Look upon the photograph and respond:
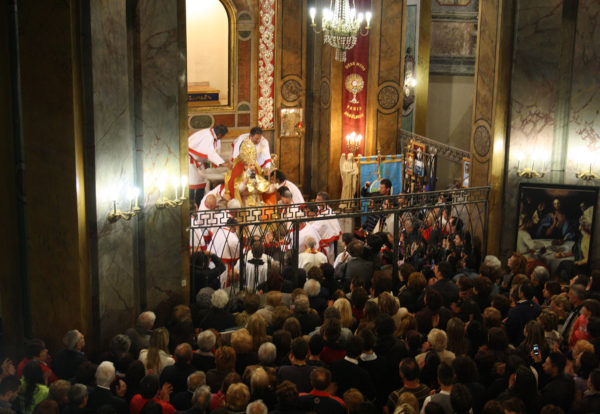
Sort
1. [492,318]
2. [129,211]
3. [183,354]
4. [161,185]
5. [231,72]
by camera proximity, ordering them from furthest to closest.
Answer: [231,72]
[161,185]
[129,211]
[492,318]
[183,354]

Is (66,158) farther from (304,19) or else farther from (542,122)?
(304,19)

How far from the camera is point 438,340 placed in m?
6.07

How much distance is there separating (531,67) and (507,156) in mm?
1300

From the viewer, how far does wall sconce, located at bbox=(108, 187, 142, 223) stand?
7.13 meters

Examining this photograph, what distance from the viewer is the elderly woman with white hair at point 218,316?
23.3ft

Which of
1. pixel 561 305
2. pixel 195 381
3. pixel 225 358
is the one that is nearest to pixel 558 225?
pixel 561 305

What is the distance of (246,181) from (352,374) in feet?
20.5

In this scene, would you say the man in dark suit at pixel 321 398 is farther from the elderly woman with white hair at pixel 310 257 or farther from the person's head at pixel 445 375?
the elderly woman with white hair at pixel 310 257

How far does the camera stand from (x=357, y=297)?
289 inches

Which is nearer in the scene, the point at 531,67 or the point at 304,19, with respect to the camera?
the point at 531,67

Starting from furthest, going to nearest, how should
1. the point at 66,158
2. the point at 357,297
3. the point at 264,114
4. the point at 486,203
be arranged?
the point at 264,114
the point at 486,203
the point at 357,297
the point at 66,158

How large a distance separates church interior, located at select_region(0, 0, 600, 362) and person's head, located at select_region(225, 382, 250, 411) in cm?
240

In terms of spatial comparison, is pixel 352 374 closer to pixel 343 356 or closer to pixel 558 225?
pixel 343 356

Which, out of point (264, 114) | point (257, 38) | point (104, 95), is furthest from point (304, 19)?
point (104, 95)
